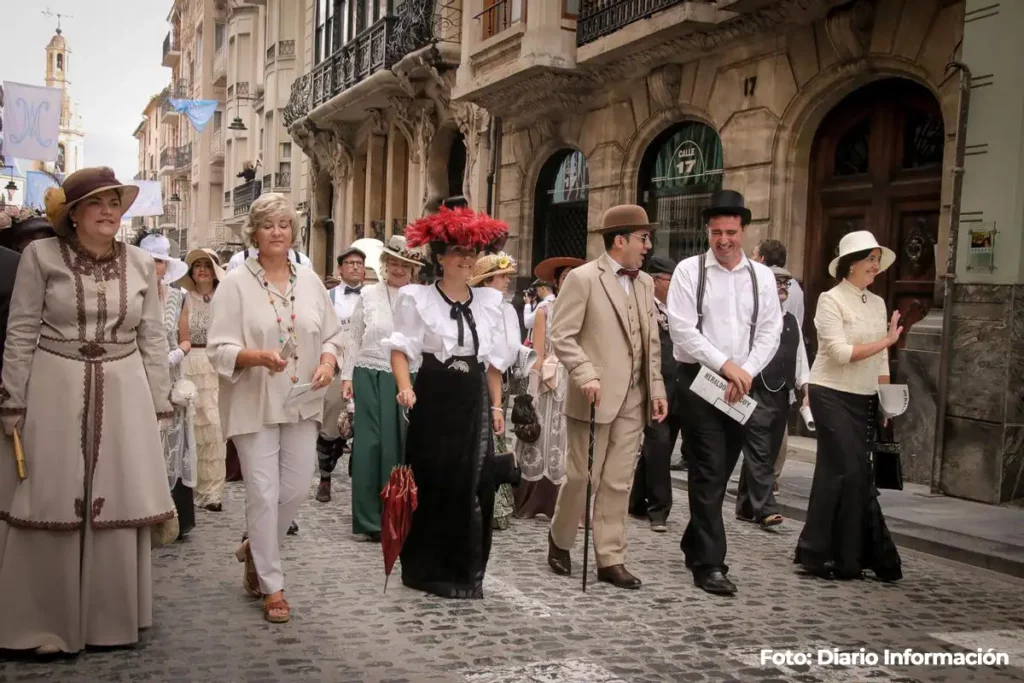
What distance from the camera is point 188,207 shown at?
64875 mm

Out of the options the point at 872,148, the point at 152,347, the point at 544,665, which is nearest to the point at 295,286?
the point at 152,347

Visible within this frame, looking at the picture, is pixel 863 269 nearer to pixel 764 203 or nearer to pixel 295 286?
pixel 295 286

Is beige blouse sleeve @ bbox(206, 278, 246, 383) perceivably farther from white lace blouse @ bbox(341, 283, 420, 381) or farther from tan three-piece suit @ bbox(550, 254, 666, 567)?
white lace blouse @ bbox(341, 283, 420, 381)

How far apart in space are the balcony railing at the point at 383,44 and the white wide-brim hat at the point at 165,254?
46.1 ft

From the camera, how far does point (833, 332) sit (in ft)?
20.3

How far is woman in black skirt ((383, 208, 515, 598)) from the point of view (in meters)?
5.67

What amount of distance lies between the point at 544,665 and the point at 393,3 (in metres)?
21.7

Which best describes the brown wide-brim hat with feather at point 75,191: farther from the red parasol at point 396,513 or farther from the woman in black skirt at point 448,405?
the red parasol at point 396,513

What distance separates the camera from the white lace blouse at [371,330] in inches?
295

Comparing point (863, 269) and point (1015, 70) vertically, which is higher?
point (1015, 70)

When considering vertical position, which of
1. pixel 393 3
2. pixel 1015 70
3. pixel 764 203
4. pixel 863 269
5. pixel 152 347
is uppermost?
pixel 393 3

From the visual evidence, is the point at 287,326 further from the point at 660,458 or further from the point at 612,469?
the point at 660,458

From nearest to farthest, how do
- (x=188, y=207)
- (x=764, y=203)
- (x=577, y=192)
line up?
(x=764, y=203) < (x=577, y=192) < (x=188, y=207)

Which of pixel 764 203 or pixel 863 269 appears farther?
pixel 764 203
